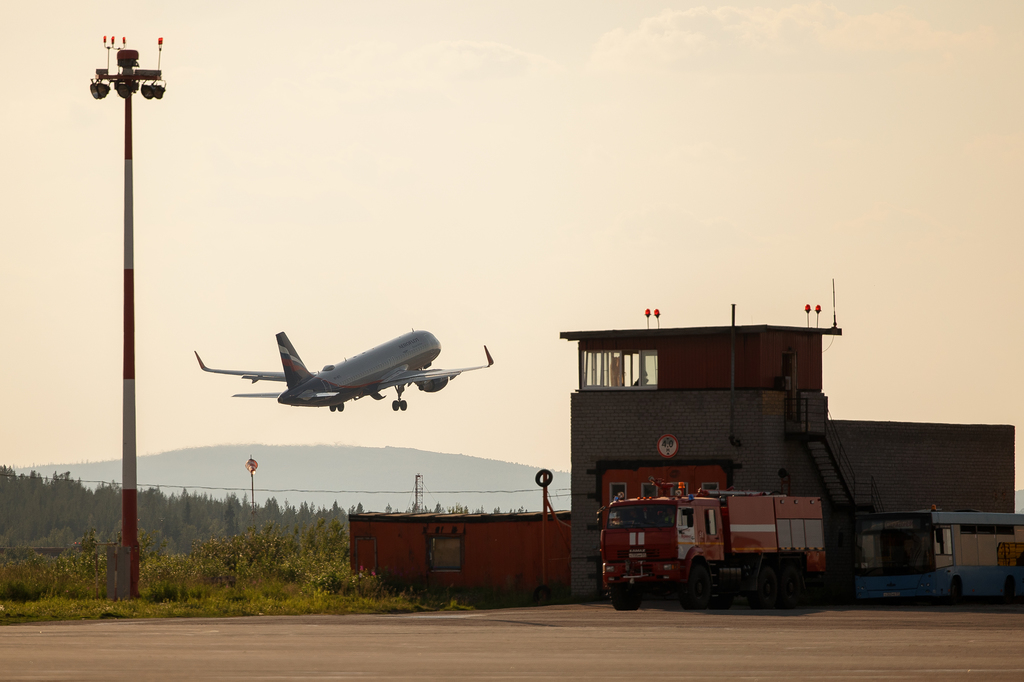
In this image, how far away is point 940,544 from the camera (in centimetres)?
3619

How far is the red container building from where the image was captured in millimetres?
42438

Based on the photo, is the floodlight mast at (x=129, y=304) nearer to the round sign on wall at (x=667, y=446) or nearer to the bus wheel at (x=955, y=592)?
the round sign on wall at (x=667, y=446)

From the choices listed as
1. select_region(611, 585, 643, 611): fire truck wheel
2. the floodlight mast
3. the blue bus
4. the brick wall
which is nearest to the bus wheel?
the blue bus

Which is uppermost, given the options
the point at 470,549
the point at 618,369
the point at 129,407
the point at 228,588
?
the point at 618,369

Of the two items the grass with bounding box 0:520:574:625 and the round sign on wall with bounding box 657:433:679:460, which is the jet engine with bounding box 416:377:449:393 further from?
the round sign on wall with bounding box 657:433:679:460

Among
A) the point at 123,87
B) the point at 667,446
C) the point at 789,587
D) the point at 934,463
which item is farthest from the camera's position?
the point at 934,463

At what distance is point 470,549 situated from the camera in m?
43.0

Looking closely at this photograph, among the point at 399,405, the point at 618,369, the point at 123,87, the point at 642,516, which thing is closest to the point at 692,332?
the point at 618,369

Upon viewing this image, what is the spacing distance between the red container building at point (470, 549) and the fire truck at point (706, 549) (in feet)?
24.7

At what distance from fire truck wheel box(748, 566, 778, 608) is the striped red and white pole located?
14874 mm

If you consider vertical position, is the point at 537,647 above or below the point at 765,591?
above

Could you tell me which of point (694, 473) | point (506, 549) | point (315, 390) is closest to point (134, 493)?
point (506, 549)

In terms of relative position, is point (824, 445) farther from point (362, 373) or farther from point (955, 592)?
point (362, 373)

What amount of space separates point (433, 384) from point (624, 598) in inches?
2283
